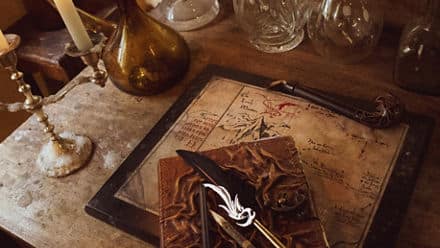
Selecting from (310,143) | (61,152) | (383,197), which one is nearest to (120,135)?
(61,152)

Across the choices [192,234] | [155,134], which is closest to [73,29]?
[155,134]

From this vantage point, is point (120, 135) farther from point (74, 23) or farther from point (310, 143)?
point (310, 143)

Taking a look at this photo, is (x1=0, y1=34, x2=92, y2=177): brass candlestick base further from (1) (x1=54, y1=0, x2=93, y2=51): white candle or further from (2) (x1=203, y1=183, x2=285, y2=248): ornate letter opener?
(2) (x1=203, y1=183, x2=285, y2=248): ornate letter opener

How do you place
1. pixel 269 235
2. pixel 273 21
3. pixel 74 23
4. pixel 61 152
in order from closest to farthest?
pixel 269 235 < pixel 74 23 < pixel 61 152 < pixel 273 21

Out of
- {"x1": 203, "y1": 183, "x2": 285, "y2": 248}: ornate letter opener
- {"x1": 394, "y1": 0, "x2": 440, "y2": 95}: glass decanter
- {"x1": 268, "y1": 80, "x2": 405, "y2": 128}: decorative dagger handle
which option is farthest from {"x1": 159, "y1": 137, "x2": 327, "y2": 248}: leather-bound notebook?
{"x1": 394, "y1": 0, "x2": 440, "y2": 95}: glass decanter

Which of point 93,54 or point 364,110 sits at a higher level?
point 93,54

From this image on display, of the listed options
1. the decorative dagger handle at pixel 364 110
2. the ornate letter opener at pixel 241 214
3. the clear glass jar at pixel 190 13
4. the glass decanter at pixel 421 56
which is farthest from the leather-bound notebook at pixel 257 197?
the clear glass jar at pixel 190 13
